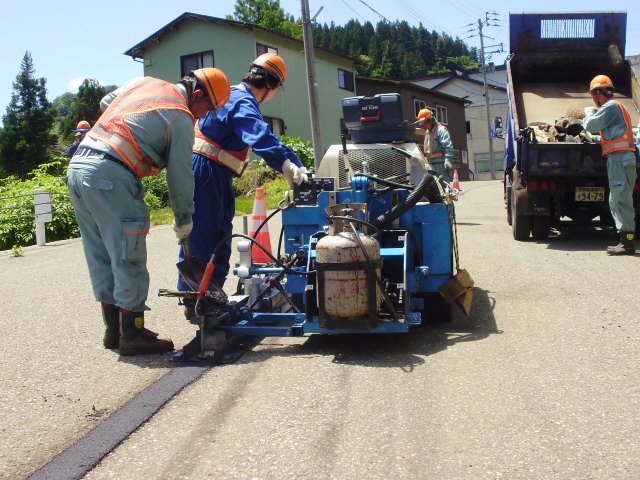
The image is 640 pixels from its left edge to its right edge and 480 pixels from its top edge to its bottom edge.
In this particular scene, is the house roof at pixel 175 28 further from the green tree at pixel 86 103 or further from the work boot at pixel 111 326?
the work boot at pixel 111 326

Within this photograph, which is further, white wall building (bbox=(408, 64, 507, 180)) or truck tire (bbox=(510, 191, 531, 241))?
white wall building (bbox=(408, 64, 507, 180))

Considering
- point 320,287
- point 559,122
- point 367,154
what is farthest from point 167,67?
point 320,287

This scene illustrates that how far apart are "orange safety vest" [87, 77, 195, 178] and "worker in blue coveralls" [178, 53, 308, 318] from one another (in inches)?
24.3

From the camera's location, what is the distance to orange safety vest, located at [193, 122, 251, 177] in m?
5.09

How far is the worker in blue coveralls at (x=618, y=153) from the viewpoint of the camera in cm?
805

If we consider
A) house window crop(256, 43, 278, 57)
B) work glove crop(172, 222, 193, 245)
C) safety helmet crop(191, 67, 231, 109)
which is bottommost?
work glove crop(172, 222, 193, 245)

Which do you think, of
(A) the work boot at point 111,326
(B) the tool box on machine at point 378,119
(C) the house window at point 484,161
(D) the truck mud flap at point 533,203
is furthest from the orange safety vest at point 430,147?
(C) the house window at point 484,161

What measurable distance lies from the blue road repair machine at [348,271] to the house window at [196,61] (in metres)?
26.1

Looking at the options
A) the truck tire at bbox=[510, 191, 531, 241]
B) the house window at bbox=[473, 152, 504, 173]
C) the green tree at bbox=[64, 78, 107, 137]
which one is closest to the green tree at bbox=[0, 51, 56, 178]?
the green tree at bbox=[64, 78, 107, 137]

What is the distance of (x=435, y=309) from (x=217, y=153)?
80.1 inches

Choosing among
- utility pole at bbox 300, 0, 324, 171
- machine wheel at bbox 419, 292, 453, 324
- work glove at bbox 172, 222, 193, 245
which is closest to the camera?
work glove at bbox 172, 222, 193, 245

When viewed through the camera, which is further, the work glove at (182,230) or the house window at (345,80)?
the house window at (345,80)

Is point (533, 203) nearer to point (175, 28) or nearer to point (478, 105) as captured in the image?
point (175, 28)

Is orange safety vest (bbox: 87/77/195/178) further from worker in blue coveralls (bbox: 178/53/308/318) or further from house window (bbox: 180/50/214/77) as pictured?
house window (bbox: 180/50/214/77)
